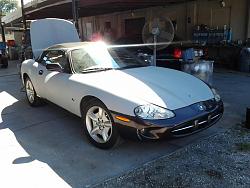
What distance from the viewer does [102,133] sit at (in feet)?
12.3

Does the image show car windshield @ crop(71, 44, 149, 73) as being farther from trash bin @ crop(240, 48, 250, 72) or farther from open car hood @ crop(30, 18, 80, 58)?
trash bin @ crop(240, 48, 250, 72)

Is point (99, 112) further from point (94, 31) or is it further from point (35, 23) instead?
A: point (94, 31)

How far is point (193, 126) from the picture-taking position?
3389 mm

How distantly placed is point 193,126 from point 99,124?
1.24 metres

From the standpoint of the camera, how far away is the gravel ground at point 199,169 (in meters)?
2.93

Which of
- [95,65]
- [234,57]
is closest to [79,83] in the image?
[95,65]

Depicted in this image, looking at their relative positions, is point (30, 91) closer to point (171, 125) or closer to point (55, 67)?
point (55, 67)

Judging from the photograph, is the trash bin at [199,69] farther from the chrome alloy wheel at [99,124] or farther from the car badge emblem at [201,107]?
the chrome alloy wheel at [99,124]

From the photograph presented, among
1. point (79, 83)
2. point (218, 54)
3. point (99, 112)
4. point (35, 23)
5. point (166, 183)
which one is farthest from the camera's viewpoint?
point (218, 54)

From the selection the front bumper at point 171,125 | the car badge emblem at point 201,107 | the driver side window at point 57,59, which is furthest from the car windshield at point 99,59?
the car badge emblem at point 201,107

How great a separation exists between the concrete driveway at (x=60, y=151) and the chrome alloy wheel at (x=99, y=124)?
0.57 ft

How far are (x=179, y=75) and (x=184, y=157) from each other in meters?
1.33

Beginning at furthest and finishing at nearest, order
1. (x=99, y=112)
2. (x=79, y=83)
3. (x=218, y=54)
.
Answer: (x=218, y=54) → (x=79, y=83) → (x=99, y=112)

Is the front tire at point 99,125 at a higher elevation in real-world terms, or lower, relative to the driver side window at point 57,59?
lower
